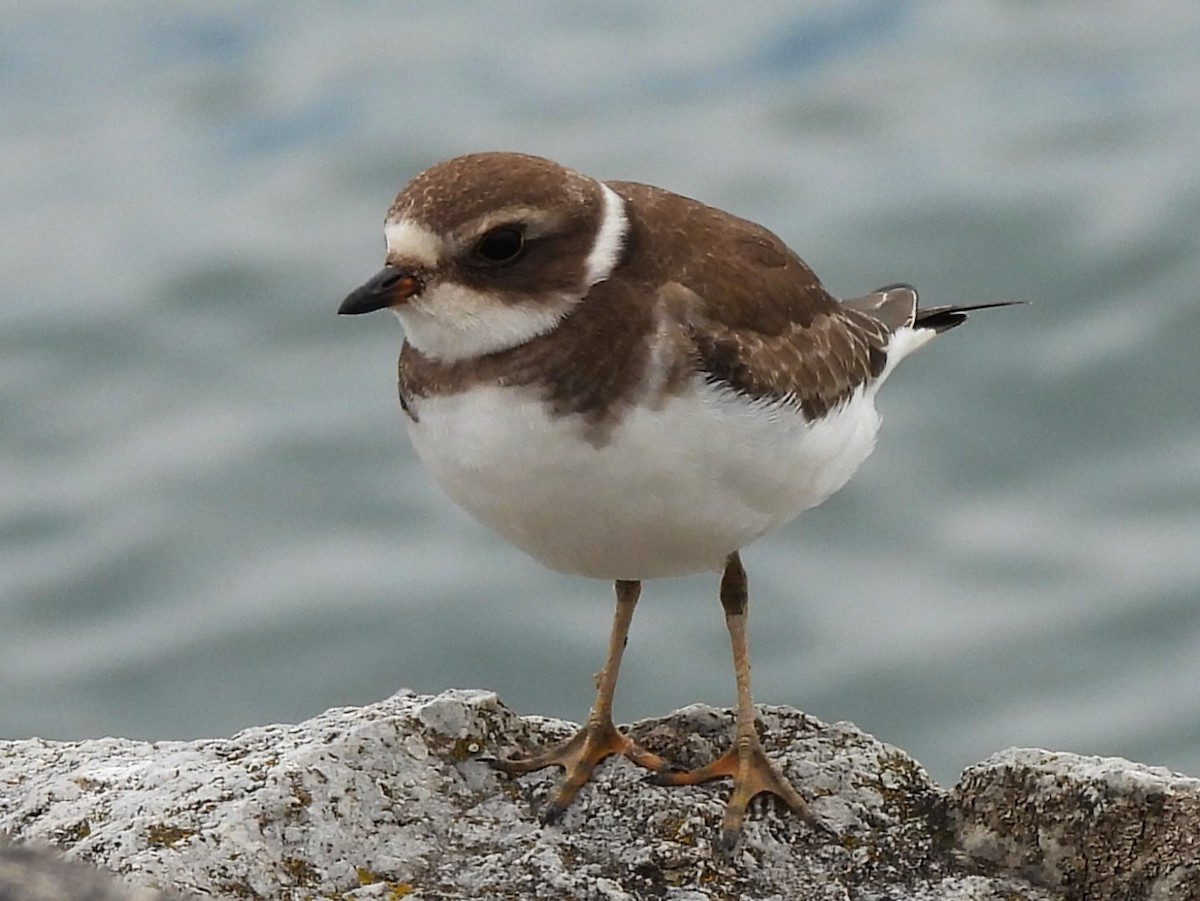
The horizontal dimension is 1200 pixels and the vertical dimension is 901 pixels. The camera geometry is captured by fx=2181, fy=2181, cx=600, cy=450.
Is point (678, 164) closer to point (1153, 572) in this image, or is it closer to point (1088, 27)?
point (1088, 27)

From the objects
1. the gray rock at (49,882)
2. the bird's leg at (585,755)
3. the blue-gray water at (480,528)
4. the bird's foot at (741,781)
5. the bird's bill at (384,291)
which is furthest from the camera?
the blue-gray water at (480,528)

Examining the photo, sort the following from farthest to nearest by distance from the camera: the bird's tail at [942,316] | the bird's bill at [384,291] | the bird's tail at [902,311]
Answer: the bird's tail at [942,316], the bird's tail at [902,311], the bird's bill at [384,291]

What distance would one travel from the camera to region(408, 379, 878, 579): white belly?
20.8 ft

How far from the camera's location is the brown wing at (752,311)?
22.2 ft

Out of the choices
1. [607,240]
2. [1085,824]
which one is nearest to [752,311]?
[607,240]

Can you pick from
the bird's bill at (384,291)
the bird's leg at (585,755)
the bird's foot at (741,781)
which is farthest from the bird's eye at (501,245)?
the bird's foot at (741,781)

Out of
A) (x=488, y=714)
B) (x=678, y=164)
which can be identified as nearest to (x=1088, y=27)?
(x=678, y=164)

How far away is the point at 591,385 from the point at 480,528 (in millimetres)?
9645

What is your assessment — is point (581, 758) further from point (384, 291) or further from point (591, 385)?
point (384, 291)

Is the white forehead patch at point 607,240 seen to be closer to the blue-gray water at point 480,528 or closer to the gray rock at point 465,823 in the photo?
the gray rock at point 465,823

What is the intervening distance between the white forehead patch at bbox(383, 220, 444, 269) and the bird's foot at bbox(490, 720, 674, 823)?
165 centimetres

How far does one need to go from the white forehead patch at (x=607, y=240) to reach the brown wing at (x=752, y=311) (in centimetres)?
6

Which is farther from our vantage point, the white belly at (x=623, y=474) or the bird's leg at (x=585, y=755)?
the bird's leg at (x=585, y=755)

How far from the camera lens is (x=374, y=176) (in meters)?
20.9
